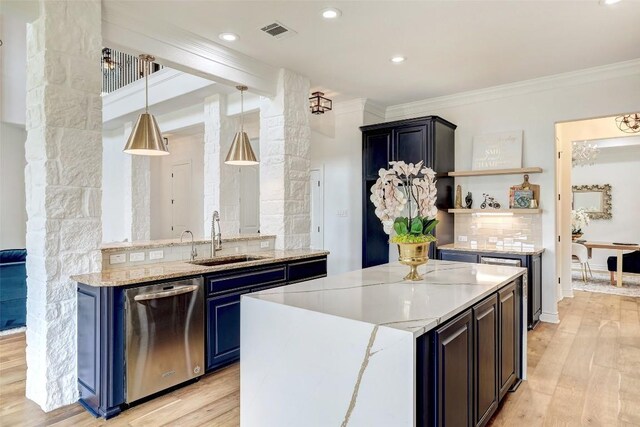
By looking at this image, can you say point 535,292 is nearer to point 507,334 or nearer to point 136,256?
point 507,334

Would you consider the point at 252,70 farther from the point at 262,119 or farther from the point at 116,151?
the point at 116,151

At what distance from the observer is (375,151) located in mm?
5344

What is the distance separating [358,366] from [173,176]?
7.27 m

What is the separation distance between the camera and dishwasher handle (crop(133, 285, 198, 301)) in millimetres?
2558

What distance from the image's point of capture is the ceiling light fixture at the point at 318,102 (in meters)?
5.21

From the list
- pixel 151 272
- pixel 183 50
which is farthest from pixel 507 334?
pixel 183 50

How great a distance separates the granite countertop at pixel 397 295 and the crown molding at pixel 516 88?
9.61 feet

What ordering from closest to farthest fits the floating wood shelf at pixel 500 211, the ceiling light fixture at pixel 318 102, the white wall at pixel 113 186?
the floating wood shelf at pixel 500 211
the ceiling light fixture at pixel 318 102
the white wall at pixel 113 186

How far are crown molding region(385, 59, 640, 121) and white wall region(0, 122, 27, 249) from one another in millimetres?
6109

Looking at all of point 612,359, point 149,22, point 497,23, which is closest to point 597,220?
point 612,359

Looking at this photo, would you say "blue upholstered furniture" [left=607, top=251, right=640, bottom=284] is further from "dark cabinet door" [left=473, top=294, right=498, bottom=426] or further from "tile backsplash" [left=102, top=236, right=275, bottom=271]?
"tile backsplash" [left=102, top=236, right=275, bottom=271]

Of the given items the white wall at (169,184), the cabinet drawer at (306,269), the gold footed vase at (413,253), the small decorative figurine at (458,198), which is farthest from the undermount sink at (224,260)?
the white wall at (169,184)

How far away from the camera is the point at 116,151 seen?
24.8 ft

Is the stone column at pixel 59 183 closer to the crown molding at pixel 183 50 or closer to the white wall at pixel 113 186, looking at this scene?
the crown molding at pixel 183 50
